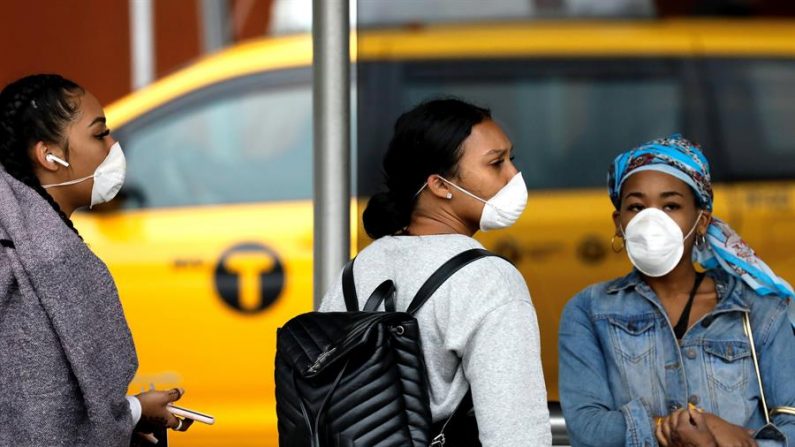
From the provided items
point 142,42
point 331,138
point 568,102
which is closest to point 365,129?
point 331,138

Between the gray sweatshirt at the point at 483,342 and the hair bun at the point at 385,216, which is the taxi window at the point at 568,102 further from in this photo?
the gray sweatshirt at the point at 483,342

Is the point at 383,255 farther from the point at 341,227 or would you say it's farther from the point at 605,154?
the point at 605,154

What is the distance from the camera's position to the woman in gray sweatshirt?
2.51 metres

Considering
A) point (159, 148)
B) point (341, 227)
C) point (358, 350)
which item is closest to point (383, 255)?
point (358, 350)

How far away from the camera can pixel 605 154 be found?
5.05m

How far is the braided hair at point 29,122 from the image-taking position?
2873 millimetres

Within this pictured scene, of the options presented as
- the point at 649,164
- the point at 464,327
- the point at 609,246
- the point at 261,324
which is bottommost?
the point at 261,324

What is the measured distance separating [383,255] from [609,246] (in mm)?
2180

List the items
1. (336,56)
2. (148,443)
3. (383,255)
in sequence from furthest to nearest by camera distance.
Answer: (336,56)
(148,443)
(383,255)

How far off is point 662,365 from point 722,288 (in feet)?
0.73

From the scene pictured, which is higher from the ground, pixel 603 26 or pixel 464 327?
pixel 603 26

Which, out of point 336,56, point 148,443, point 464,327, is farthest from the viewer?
point 336,56

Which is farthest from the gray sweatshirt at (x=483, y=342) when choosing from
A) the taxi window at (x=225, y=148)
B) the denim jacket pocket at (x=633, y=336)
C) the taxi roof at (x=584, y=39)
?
the taxi window at (x=225, y=148)

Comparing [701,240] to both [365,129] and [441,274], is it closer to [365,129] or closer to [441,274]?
[441,274]
